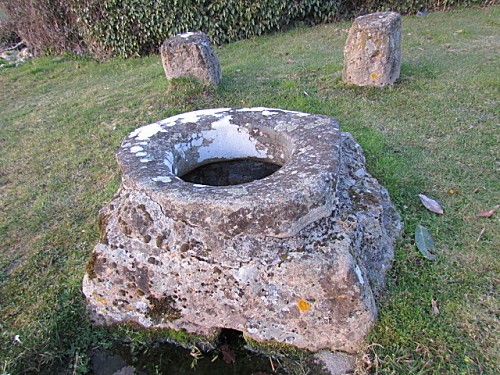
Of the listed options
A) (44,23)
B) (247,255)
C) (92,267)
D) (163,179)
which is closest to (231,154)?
(163,179)

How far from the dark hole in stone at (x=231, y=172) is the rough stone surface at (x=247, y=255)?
0.43 meters

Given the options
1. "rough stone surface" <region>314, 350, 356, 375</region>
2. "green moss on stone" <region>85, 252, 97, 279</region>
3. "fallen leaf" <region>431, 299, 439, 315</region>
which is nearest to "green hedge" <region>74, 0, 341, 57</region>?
"green moss on stone" <region>85, 252, 97, 279</region>

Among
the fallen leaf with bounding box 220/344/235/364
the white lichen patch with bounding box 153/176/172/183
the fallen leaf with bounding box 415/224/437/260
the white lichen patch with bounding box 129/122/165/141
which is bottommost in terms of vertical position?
the fallen leaf with bounding box 220/344/235/364

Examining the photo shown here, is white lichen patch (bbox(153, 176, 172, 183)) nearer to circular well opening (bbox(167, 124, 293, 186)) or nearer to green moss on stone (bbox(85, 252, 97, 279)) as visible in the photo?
circular well opening (bbox(167, 124, 293, 186))

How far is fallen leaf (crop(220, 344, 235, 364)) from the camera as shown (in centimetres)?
256

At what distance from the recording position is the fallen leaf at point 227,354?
256 cm

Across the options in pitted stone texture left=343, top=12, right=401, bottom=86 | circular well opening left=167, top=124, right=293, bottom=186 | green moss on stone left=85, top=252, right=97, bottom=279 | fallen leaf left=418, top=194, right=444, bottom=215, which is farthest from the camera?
pitted stone texture left=343, top=12, right=401, bottom=86

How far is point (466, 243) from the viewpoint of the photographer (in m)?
3.07

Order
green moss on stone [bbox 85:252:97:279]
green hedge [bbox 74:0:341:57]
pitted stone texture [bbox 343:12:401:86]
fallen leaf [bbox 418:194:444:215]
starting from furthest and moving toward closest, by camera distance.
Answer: green hedge [bbox 74:0:341:57] < pitted stone texture [bbox 343:12:401:86] < fallen leaf [bbox 418:194:444:215] < green moss on stone [bbox 85:252:97:279]

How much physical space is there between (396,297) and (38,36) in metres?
8.77

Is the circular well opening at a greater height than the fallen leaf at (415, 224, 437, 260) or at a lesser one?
greater

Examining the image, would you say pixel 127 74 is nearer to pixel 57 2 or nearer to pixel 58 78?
pixel 58 78

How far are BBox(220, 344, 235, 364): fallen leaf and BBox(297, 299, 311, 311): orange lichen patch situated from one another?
1.73ft

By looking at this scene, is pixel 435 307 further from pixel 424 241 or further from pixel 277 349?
pixel 277 349
